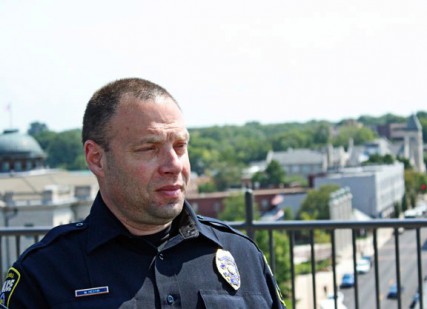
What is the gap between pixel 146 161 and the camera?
2.46 metres

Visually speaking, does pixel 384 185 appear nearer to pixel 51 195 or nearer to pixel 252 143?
pixel 51 195

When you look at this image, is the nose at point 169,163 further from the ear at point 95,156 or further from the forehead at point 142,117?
the ear at point 95,156

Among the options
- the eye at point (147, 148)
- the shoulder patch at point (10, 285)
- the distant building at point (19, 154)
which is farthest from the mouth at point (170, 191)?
the distant building at point (19, 154)

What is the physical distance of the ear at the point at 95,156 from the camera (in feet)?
8.30

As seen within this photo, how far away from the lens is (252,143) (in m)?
169

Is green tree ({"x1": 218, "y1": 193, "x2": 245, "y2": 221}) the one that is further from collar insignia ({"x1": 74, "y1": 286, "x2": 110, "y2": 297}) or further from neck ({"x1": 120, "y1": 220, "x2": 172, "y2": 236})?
collar insignia ({"x1": 74, "y1": 286, "x2": 110, "y2": 297})

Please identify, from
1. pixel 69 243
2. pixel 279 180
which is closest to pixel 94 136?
pixel 69 243

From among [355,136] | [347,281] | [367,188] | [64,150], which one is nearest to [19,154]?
[367,188]

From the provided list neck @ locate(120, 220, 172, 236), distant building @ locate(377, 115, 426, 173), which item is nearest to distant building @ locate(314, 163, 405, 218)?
distant building @ locate(377, 115, 426, 173)

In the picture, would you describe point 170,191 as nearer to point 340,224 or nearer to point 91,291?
point 91,291

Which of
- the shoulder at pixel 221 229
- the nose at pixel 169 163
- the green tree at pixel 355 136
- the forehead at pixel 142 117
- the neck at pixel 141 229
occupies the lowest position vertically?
the green tree at pixel 355 136

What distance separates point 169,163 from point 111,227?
0.27m

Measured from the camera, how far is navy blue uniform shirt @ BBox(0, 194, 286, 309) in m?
2.39

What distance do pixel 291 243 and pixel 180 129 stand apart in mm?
2615
